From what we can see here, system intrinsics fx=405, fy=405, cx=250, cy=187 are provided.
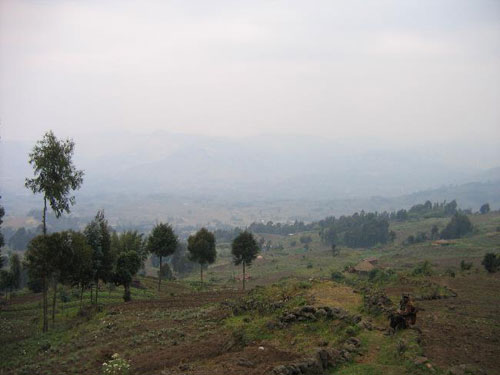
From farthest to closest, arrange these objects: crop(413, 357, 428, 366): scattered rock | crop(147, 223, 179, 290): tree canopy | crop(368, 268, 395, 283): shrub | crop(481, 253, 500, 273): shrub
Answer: crop(147, 223, 179, 290): tree canopy → crop(368, 268, 395, 283): shrub → crop(481, 253, 500, 273): shrub → crop(413, 357, 428, 366): scattered rock

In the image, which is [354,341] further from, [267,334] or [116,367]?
[116,367]

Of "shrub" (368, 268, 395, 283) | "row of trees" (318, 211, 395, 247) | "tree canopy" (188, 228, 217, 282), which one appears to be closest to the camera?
"shrub" (368, 268, 395, 283)

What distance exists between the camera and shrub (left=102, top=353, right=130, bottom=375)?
648 inches

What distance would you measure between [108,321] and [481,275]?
98.8 feet

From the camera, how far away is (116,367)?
55.4ft

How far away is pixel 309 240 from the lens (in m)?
134

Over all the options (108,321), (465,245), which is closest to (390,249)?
(465,245)

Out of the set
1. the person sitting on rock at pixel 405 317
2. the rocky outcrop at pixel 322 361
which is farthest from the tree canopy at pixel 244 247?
the rocky outcrop at pixel 322 361

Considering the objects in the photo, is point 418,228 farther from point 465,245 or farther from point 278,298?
point 278,298

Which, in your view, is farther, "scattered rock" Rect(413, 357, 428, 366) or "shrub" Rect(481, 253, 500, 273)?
"shrub" Rect(481, 253, 500, 273)

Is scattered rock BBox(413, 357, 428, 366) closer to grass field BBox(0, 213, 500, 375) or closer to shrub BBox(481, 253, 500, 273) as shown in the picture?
grass field BBox(0, 213, 500, 375)

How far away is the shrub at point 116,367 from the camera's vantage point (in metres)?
16.5

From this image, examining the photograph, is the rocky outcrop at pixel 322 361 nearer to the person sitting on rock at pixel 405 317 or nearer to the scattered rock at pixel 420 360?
the scattered rock at pixel 420 360

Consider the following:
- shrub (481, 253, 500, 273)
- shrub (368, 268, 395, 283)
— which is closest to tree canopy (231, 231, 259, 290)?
shrub (368, 268, 395, 283)
